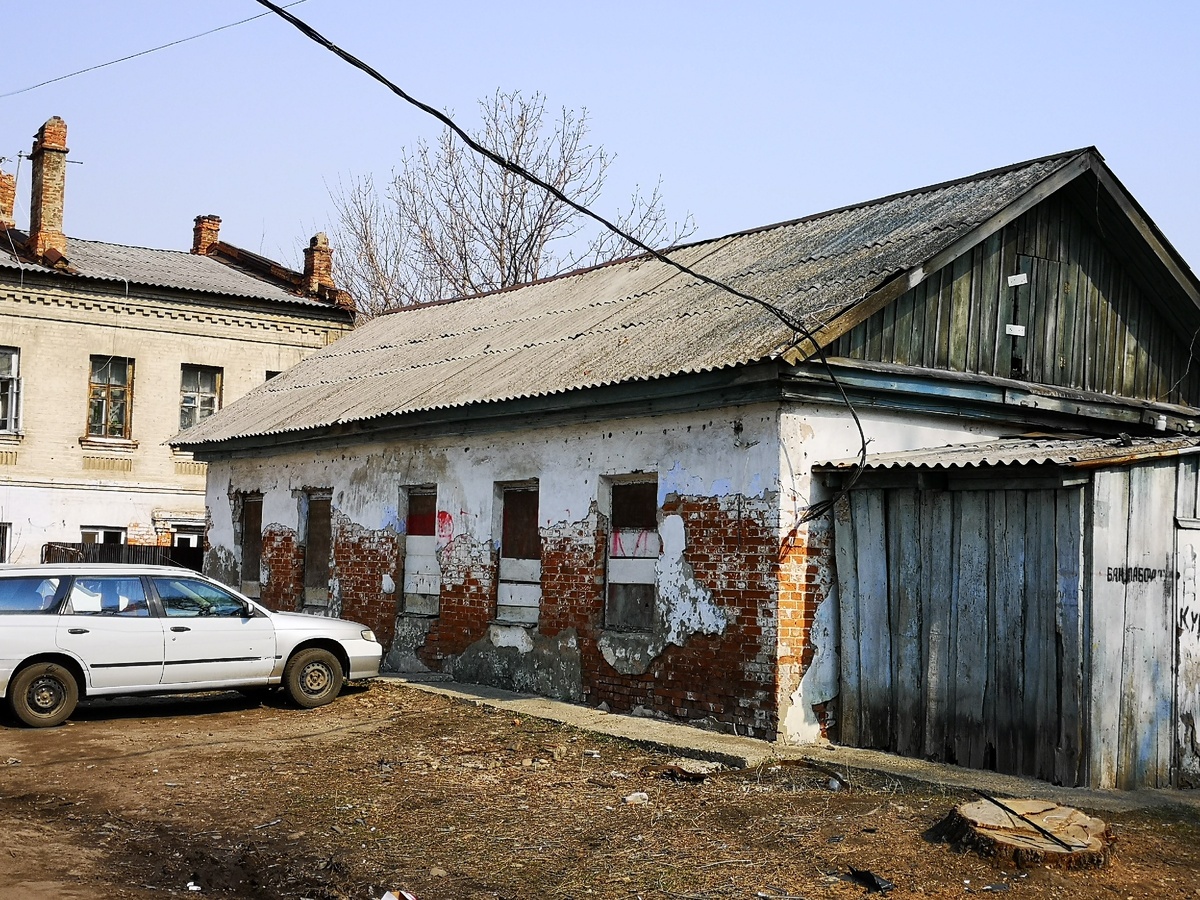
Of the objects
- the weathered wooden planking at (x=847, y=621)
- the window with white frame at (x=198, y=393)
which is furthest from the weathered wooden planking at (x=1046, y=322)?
the window with white frame at (x=198, y=393)

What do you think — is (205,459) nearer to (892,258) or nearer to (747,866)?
(892,258)

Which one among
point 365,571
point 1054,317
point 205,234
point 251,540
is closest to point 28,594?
point 365,571

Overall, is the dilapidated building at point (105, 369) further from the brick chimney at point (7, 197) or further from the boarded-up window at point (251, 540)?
the boarded-up window at point (251, 540)

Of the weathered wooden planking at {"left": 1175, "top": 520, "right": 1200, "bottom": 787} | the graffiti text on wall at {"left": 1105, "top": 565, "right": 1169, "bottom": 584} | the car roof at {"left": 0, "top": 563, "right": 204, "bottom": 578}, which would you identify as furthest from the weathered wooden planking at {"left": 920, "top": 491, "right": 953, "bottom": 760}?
the car roof at {"left": 0, "top": 563, "right": 204, "bottom": 578}

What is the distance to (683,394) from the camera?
11.7 m

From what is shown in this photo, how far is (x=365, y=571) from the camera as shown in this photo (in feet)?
54.2

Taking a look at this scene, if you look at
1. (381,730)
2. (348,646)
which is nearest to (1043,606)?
(381,730)

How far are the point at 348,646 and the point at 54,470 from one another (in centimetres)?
1521

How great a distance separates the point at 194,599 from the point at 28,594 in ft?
4.94

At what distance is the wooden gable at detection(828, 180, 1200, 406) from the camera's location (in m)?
12.0

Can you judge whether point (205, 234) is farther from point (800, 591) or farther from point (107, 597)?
point (800, 591)

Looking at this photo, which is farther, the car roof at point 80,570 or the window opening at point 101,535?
the window opening at point 101,535

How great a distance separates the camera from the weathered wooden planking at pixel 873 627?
10.7 metres

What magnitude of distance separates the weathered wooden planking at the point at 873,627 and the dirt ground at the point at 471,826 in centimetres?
144
